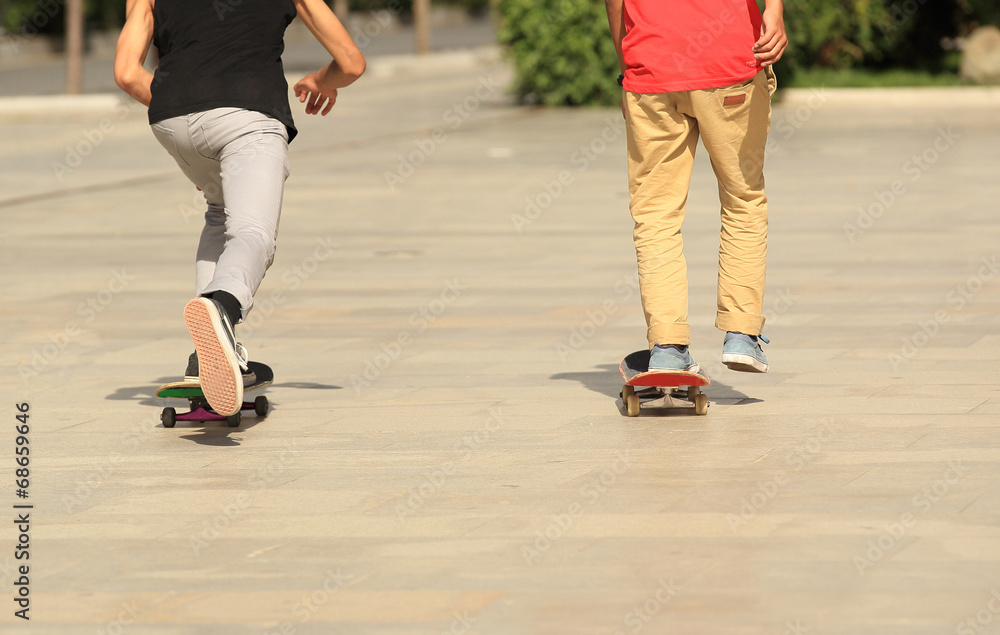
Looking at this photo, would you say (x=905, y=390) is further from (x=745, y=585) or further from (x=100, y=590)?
(x=100, y=590)

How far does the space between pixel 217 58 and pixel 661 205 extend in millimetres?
1636

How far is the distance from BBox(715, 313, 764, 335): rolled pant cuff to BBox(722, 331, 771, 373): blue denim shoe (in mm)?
18

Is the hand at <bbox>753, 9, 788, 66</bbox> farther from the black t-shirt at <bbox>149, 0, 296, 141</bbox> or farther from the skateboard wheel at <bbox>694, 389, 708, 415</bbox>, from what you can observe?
the black t-shirt at <bbox>149, 0, 296, 141</bbox>

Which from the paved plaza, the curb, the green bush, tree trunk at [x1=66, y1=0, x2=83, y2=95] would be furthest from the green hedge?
the paved plaza

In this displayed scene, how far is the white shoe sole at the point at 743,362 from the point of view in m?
5.80

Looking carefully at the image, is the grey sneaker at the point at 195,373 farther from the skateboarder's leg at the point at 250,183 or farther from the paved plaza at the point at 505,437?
the skateboarder's leg at the point at 250,183

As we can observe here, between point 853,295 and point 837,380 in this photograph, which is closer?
point 837,380

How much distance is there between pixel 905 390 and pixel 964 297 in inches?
90.7

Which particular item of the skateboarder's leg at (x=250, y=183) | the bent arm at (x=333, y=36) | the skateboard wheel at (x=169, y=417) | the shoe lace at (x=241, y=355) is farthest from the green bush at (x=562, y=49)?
the shoe lace at (x=241, y=355)

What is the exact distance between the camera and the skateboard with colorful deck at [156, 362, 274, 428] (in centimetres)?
584

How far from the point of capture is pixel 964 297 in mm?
8383

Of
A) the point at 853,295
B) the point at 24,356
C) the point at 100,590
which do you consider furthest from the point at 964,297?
the point at 100,590

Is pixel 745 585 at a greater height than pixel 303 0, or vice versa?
pixel 303 0

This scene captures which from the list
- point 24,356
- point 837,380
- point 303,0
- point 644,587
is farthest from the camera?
point 24,356
